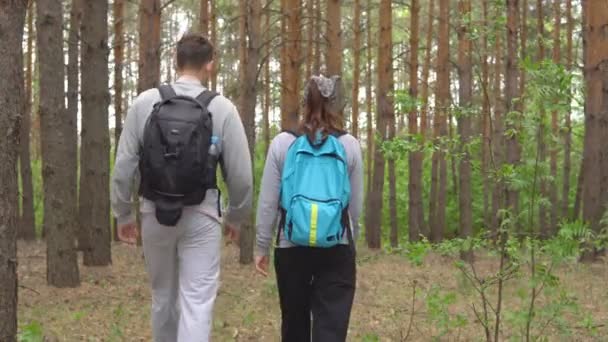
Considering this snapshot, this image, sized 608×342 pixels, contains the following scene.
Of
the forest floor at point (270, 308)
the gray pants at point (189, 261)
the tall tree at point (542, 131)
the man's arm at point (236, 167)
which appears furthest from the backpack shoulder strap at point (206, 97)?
the tall tree at point (542, 131)

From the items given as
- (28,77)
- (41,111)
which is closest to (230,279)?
(41,111)

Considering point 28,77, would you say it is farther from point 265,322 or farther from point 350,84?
point 265,322

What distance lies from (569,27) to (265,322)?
18504 mm

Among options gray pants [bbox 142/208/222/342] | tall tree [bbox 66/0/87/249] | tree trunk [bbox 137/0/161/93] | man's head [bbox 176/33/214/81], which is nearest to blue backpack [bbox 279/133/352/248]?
gray pants [bbox 142/208/222/342]

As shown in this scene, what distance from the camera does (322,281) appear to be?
4211mm

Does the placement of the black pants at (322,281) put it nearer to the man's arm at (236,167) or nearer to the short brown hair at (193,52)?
the man's arm at (236,167)

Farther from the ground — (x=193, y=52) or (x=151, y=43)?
(x=151, y=43)

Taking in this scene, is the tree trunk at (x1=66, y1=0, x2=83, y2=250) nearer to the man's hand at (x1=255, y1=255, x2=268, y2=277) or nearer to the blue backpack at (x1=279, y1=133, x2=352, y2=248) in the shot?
the man's hand at (x1=255, y1=255, x2=268, y2=277)

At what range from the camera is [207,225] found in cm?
399

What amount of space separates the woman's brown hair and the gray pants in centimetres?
78

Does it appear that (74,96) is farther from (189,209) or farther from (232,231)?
(189,209)

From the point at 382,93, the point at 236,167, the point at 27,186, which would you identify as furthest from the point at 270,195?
the point at 27,186

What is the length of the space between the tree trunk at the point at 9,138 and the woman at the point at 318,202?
1399 millimetres

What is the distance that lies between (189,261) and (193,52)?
1.18 m
